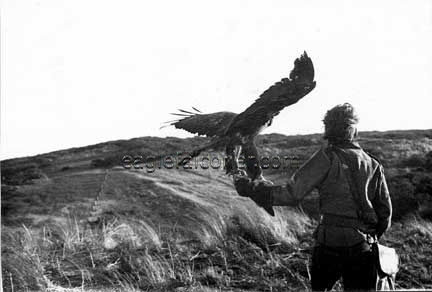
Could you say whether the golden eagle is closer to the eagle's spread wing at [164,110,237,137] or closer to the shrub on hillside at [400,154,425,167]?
the eagle's spread wing at [164,110,237,137]

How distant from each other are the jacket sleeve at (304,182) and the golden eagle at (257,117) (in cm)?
69

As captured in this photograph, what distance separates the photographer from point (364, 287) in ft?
10.0

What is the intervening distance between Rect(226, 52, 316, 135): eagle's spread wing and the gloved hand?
81cm

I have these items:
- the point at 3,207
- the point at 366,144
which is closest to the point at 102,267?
the point at 3,207

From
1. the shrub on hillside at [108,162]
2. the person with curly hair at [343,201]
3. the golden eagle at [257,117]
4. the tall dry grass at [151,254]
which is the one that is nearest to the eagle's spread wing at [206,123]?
the golden eagle at [257,117]

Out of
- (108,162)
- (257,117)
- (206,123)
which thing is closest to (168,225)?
(108,162)

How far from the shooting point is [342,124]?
3.21 metres

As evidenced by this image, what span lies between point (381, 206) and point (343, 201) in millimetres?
293

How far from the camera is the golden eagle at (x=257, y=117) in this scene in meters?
3.91

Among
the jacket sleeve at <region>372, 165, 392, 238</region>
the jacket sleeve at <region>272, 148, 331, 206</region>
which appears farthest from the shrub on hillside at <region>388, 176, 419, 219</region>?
the jacket sleeve at <region>272, 148, 331, 206</region>

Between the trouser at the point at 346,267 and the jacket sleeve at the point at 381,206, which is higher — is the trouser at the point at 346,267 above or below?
below

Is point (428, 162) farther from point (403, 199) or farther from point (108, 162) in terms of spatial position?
point (108, 162)

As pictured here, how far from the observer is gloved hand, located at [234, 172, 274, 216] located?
3.21 m

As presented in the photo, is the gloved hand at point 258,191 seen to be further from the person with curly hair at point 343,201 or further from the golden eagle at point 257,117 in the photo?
the golden eagle at point 257,117
